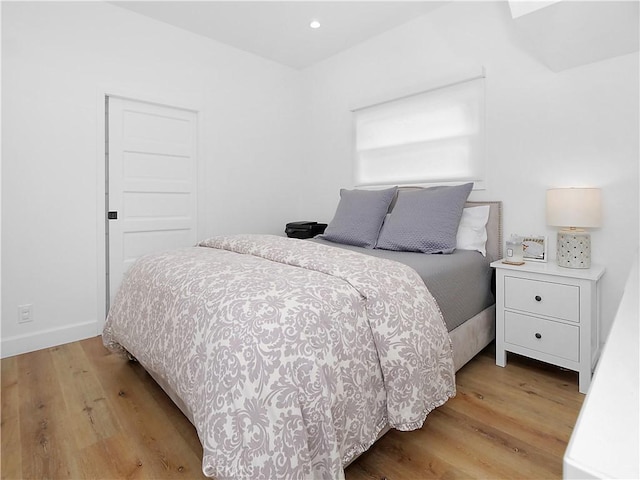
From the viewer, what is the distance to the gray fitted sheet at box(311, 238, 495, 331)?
1801mm

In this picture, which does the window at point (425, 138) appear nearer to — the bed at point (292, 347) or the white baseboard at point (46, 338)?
the bed at point (292, 347)

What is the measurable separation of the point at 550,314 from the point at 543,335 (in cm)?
13

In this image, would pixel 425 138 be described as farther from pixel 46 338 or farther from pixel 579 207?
pixel 46 338

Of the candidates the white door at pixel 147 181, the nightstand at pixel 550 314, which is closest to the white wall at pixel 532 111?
the nightstand at pixel 550 314

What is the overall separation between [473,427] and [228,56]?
356 centimetres

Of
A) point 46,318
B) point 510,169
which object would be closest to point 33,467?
point 46,318

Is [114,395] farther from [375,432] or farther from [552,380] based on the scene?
[552,380]

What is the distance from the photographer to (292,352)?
1054 mm

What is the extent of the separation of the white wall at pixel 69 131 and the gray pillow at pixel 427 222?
71.0 inches

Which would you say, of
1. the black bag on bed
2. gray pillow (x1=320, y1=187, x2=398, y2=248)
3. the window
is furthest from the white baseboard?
the window

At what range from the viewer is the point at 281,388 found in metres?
1.01

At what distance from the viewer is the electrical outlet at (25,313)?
2.45 meters

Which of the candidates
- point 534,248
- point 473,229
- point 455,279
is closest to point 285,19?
point 473,229

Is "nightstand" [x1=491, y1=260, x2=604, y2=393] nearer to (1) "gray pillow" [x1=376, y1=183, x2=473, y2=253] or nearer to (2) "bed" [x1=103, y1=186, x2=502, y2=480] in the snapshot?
(1) "gray pillow" [x1=376, y1=183, x2=473, y2=253]
